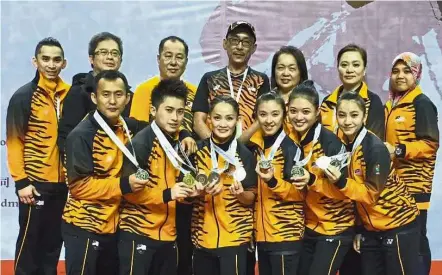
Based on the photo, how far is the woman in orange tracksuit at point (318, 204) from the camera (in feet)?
11.4

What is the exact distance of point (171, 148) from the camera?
3.40 meters

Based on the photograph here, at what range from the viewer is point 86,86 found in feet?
12.5

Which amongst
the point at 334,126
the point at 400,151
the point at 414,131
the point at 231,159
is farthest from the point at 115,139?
the point at 414,131

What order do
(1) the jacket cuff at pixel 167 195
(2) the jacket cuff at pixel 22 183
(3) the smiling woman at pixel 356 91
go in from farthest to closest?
(2) the jacket cuff at pixel 22 183, (3) the smiling woman at pixel 356 91, (1) the jacket cuff at pixel 167 195

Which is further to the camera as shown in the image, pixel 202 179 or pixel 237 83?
pixel 237 83

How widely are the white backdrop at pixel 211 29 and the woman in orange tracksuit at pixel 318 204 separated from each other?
194 centimetres

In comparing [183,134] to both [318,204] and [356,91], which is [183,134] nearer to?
[318,204]

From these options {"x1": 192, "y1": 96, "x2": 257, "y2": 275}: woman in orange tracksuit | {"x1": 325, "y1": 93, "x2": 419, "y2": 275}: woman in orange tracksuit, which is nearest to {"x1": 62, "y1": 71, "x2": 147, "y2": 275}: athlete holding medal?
{"x1": 192, "y1": 96, "x2": 257, "y2": 275}: woman in orange tracksuit

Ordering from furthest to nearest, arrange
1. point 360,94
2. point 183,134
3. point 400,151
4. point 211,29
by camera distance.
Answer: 1. point 211,29
2. point 400,151
3. point 360,94
4. point 183,134

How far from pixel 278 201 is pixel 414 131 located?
1.12m

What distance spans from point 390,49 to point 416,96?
144 centimetres

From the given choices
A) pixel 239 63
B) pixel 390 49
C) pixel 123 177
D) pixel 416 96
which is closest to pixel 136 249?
pixel 123 177

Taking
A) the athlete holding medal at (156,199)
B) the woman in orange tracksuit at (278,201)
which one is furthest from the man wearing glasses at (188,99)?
the woman in orange tracksuit at (278,201)

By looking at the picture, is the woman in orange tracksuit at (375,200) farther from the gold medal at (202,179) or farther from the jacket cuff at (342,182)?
the gold medal at (202,179)
